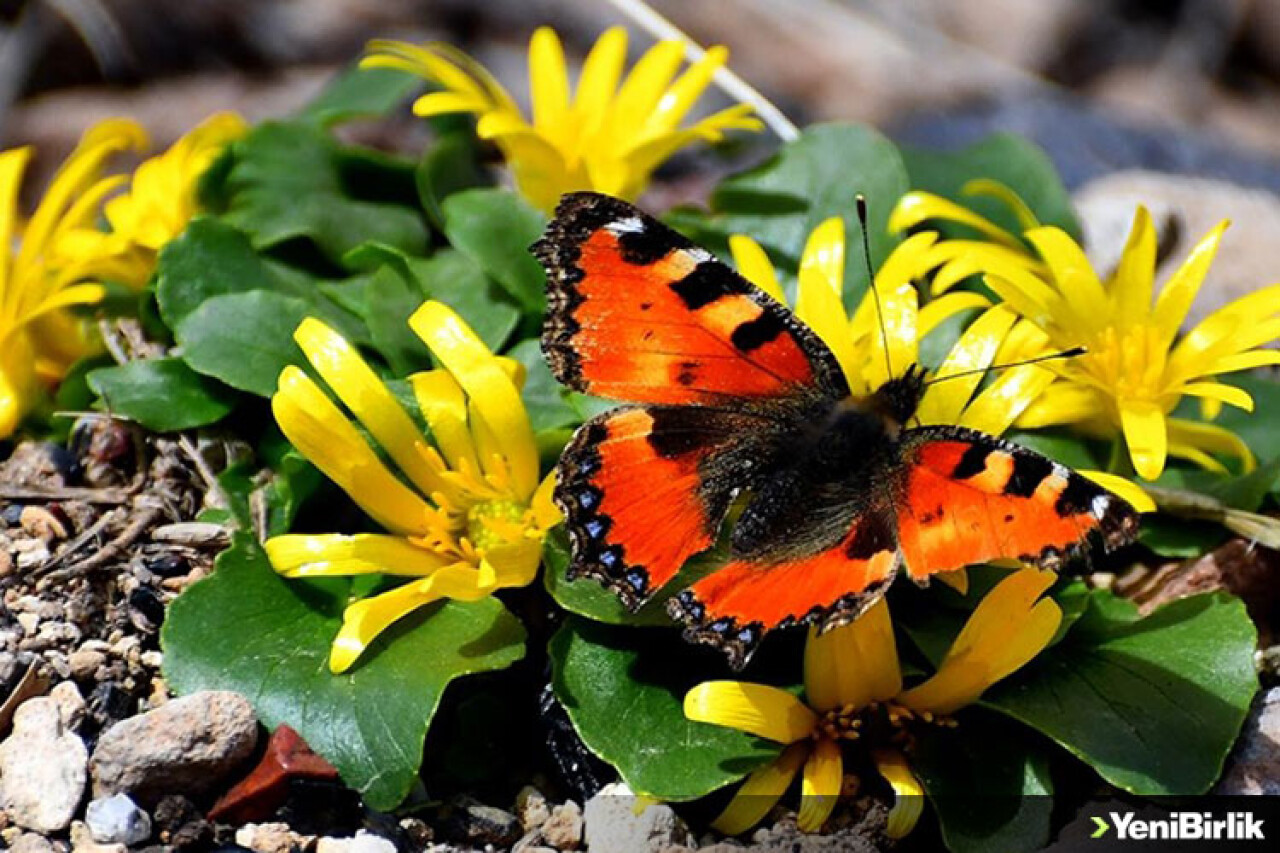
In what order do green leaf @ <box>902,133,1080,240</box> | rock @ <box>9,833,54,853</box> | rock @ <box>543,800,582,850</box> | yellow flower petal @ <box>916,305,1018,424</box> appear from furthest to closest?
1. green leaf @ <box>902,133,1080,240</box>
2. yellow flower petal @ <box>916,305,1018,424</box>
3. rock @ <box>543,800,582,850</box>
4. rock @ <box>9,833,54,853</box>

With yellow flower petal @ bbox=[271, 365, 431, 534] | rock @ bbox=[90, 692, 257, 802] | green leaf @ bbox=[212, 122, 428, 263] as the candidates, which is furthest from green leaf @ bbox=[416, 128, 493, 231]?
rock @ bbox=[90, 692, 257, 802]

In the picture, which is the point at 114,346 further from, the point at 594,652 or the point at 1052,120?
the point at 1052,120

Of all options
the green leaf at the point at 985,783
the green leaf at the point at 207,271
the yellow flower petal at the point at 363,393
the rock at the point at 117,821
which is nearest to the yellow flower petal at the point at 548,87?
the green leaf at the point at 207,271

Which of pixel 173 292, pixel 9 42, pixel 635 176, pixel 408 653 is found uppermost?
pixel 635 176

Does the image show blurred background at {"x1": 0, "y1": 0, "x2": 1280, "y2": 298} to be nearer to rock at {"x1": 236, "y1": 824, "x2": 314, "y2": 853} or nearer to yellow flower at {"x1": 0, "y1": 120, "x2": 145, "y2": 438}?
yellow flower at {"x1": 0, "y1": 120, "x2": 145, "y2": 438}

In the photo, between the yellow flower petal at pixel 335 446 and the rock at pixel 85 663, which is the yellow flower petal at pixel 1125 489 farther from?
the rock at pixel 85 663

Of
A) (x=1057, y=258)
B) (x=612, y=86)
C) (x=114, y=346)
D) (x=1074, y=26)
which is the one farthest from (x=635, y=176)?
(x=1074, y=26)
